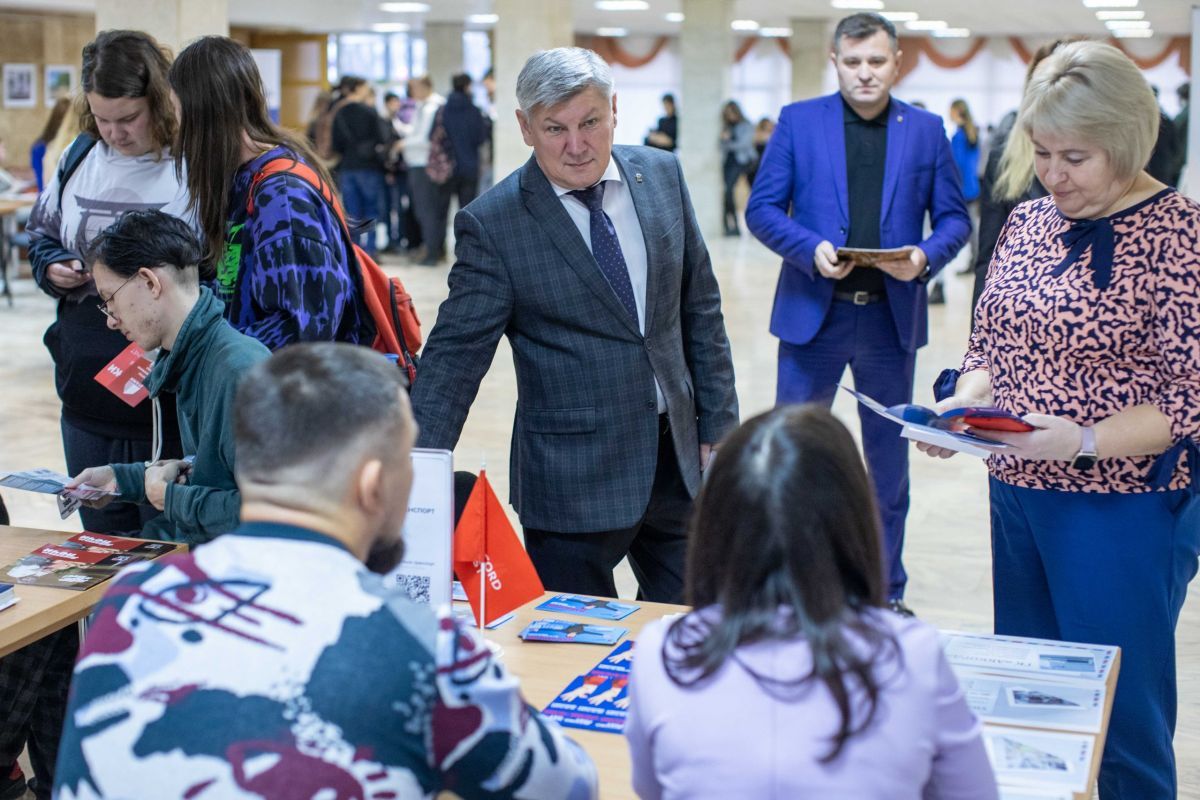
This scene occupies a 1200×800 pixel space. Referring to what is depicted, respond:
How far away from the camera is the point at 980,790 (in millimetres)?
1578

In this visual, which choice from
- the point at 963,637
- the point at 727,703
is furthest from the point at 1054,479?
the point at 727,703

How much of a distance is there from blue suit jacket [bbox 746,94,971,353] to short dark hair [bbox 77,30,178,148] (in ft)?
5.99

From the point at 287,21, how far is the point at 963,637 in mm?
23788

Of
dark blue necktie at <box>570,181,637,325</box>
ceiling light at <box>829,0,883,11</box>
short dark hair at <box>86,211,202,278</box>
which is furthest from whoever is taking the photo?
ceiling light at <box>829,0,883,11</box>

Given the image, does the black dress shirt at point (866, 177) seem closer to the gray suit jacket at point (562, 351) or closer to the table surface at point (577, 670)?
the gray suit jacket at point (562, 351)

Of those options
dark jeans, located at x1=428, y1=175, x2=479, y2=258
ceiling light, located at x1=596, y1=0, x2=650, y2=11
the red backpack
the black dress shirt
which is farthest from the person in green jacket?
ceiling light, located at x1=596, y1=0, x2=650, y2=11

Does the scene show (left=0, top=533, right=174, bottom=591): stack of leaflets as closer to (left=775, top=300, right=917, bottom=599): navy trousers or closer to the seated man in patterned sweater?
the seated man in patterned sweater

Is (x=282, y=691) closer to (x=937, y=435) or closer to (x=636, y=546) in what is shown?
(x=937, y=435)

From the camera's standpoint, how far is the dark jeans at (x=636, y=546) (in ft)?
9.97

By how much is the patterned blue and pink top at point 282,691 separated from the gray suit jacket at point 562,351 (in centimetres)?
140

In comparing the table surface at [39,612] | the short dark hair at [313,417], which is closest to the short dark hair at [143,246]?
the table surface at [39,612]

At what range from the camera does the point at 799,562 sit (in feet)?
4.91

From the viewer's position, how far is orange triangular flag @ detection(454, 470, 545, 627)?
2.51 meters

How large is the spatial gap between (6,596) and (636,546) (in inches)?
51.8
